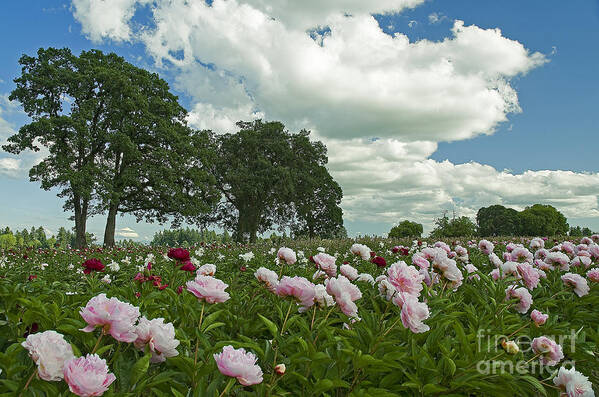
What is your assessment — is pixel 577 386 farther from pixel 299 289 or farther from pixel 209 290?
pixel 209 290

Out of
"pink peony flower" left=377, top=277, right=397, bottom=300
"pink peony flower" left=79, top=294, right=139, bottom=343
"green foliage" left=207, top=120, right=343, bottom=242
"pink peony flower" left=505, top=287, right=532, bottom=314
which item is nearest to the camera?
"pink peony flower" left=79, top=294, right=139, bottom=343

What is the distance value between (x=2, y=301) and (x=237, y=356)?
215cm

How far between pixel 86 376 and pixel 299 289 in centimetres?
108

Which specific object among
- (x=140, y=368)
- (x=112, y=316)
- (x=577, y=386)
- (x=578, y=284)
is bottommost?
(x=577, y=386)

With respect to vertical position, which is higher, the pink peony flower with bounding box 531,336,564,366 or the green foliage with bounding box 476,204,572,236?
the green foliage with bounding box 476,204,572,236

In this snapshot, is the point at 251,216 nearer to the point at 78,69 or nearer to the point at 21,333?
the point at 78,69

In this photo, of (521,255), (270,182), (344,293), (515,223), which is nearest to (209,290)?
(344,293)

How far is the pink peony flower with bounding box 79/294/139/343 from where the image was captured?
1.35 metres

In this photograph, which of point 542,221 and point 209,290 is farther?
point 542,221

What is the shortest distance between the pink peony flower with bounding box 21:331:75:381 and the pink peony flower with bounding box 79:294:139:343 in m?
0.13

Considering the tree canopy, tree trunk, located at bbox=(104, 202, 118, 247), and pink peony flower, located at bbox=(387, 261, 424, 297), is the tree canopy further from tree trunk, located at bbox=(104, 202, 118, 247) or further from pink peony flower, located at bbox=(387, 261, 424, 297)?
A: pink peony flower, located at bbox=(387, 261, 424, 297)

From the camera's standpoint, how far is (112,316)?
4.42 feet

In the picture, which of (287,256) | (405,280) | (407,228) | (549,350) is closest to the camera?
(549,350)

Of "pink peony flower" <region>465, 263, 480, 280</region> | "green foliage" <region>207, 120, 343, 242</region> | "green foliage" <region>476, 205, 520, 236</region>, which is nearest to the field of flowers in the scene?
"pink peony flower" <region>465, 263, 480, 280</region>
